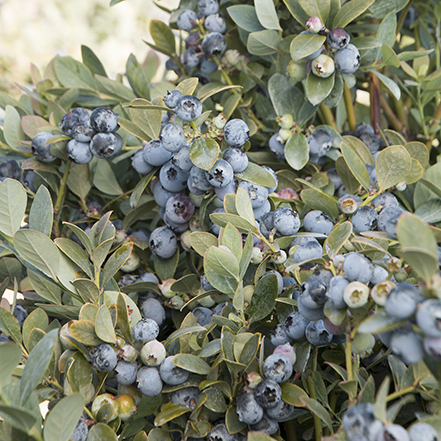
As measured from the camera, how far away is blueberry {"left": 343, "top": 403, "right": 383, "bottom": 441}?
0.36m

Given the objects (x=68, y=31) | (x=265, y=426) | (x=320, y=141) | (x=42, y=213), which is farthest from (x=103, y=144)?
(x=68, y=31)

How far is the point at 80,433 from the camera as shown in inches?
18.2

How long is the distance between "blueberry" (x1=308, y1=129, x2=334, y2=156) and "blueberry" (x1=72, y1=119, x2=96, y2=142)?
354 mm

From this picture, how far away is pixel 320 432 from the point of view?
0.51 metres

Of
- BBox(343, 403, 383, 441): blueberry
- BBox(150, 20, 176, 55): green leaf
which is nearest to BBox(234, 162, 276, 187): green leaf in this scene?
BBox(343, 403, 383, 441): blueberry

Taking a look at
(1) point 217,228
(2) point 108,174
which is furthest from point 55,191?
(1) point 217,228

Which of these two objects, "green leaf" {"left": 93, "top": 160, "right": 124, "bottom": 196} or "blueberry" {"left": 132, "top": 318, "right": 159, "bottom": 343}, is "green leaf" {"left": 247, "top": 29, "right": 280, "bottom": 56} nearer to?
"green leaf" {"left": 93, "top": 160, "right": 124, "bottom": 196}

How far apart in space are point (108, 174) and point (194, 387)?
1.36 ft

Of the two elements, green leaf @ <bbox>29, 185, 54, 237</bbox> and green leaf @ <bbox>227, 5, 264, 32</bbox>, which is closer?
green leaf @ <bbox>29, 185, 54, 237</bbox>

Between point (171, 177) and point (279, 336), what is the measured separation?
266 millimetres

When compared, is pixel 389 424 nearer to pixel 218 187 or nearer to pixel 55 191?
pixel 218 187

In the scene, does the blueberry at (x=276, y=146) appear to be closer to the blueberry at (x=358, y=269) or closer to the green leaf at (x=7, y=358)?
the blueberry at (x=358, y=269)

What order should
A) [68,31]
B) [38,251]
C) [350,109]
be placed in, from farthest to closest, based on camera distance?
[68,31]
[350,109]
[38,251]

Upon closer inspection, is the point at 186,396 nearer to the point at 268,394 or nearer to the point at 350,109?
the point at 268,394
